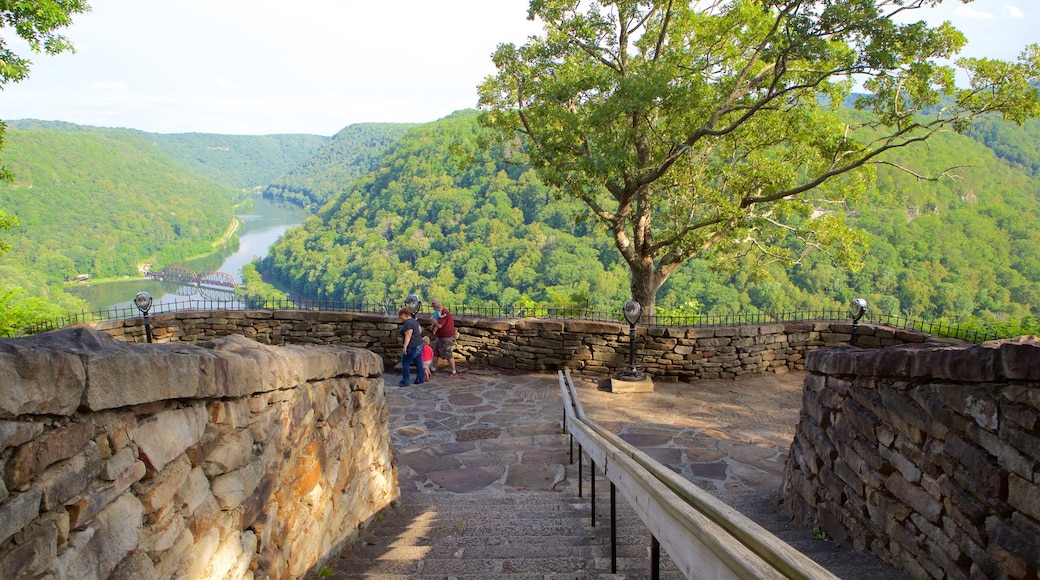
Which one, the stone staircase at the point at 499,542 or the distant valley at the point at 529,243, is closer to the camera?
the stone staircase at the point at 499,542

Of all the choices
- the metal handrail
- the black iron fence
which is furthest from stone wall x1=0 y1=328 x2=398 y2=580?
the black iron fence

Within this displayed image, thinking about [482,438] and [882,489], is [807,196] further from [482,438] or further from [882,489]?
[882,489]

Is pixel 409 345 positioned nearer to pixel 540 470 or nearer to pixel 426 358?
pixel 426 358

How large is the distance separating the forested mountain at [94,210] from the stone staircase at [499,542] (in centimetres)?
5220

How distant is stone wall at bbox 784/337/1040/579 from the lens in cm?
199

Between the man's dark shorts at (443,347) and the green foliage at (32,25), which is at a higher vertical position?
the green foliage at (32,25)

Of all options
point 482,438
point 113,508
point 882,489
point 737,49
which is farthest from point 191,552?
point 737,49

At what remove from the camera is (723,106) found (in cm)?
1098

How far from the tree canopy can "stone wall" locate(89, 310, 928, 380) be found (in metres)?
2.58

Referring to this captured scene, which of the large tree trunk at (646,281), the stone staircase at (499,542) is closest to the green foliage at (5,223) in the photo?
the stone staircase at (499,542)

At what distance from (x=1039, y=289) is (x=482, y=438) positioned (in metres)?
29.1

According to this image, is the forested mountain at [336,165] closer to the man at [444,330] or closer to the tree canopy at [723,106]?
the tree canopy at [723,106]

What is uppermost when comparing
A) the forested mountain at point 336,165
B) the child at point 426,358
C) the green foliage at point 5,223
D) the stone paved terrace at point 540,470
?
the forested mountain at point 336,165

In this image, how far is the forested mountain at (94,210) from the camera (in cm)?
6512
